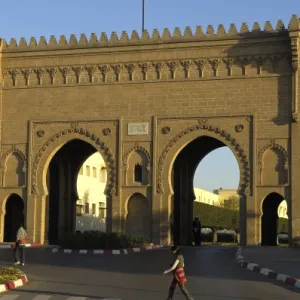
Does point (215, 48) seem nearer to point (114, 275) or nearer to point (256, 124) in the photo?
point (256, 124)

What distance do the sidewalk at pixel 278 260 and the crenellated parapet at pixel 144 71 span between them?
8.19 m

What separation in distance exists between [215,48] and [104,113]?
5122mm

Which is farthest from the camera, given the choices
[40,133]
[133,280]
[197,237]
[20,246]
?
[197,237]

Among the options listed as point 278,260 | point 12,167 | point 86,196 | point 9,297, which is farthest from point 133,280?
point 86,196

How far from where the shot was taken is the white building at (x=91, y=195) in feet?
155

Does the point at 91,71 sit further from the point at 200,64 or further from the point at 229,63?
the point at 229,63

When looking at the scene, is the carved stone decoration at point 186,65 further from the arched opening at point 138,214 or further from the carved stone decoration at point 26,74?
the carved stone decoration at point 26,74

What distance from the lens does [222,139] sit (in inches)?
1142

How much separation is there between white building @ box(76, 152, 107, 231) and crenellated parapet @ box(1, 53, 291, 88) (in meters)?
15.5

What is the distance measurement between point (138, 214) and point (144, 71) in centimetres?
568

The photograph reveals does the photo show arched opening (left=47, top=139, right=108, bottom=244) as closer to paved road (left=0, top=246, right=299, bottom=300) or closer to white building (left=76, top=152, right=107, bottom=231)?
paved road (left=0, top=246, right=299, bottom=300)

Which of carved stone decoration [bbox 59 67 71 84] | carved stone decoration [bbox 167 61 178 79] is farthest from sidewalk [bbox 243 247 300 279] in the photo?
carved stone decoration [bbox 59 67 71 84]

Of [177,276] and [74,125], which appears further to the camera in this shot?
[74,125]

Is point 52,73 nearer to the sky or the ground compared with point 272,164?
nearer to the sky
